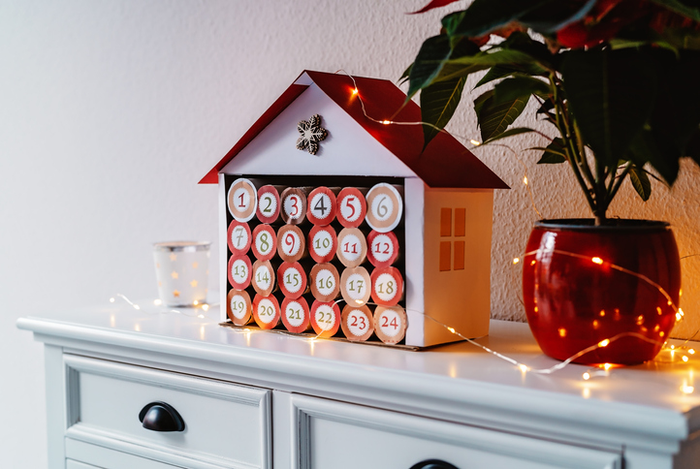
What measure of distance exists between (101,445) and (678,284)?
0.82 m

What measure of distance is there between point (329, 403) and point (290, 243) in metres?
0.24

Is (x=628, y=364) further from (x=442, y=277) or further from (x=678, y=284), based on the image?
(x=442, y=277)

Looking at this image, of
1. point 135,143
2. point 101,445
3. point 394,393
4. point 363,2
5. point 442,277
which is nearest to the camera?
point 394,393

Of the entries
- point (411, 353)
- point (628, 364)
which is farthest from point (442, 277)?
point (628, 364)

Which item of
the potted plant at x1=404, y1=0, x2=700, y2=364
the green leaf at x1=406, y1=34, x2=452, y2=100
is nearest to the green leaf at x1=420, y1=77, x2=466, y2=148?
the potted plant at x1=404, y1=0, x2=700, y2=364

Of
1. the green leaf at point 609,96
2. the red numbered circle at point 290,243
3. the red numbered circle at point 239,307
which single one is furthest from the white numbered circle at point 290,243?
the green leaf at point 609,96

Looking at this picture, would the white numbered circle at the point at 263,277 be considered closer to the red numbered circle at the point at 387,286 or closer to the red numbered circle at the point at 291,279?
the red numbered circle at the point at 291,279

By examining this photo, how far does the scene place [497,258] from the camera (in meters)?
1.05

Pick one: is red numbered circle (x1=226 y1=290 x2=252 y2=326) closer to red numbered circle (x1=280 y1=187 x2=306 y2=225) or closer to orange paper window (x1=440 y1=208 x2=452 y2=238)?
red numbered circle (x1=280 y1=187 x2=306 y2=225)

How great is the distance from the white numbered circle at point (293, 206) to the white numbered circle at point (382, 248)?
123 millimetres

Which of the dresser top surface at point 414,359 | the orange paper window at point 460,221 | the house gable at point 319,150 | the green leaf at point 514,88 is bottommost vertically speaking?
the dresser top surface at point 414,359

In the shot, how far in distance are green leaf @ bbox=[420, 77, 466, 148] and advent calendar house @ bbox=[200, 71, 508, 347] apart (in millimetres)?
47

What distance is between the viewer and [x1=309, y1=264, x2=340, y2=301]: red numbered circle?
0.85m

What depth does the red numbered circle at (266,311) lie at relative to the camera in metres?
0.91
